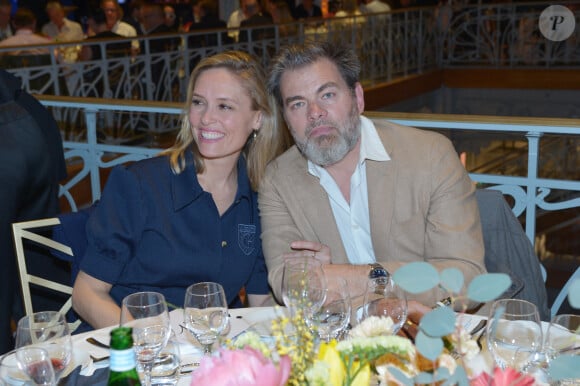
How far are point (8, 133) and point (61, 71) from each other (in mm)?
4784

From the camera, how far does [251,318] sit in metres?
1.85

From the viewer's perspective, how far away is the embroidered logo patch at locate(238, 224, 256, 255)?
2.38 metres

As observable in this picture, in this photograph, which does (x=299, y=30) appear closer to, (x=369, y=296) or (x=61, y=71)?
(x=61, y=71)

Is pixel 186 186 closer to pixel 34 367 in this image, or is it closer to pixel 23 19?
pixel 34 367

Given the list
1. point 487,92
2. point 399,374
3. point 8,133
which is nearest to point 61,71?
point 8,133

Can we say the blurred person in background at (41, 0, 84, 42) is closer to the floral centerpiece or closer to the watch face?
the watch face

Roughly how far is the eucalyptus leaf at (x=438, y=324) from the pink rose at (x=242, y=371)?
0.18 metres

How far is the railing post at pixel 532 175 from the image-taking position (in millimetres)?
2658

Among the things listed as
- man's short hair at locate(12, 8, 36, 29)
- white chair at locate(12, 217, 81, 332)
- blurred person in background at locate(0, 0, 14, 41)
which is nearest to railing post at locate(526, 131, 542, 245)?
white chair at locate(12, 217, 81, 332)

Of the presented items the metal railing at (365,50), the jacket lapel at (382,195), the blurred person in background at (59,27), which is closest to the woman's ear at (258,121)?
the jacket lapel at (382,195)

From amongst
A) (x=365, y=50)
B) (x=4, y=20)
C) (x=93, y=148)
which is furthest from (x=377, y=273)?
(x=365, y=50)

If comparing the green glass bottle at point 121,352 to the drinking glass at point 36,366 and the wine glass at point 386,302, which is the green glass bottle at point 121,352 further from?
the wine glass at point 386,302

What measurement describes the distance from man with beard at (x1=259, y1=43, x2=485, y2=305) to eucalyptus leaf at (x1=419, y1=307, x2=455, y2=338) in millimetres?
1274

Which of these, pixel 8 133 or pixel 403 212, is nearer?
pixel 403 212
